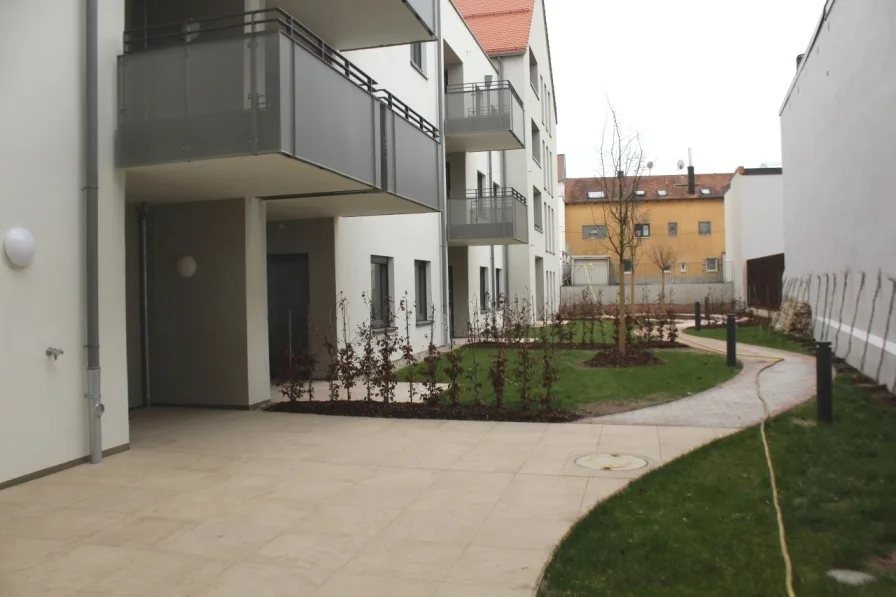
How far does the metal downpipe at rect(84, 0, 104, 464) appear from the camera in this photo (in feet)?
23.2

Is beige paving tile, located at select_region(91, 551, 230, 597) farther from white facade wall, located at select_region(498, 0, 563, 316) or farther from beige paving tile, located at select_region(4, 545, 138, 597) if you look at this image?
white facade wall, located at select_region(498, 0, 563, 316)

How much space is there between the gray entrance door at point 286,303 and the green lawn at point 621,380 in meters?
2.10

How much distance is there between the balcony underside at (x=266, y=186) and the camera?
25.9ft

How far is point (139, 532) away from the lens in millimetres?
5066

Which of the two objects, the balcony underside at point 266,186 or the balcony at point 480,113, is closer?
the balcony underside at point 266,186

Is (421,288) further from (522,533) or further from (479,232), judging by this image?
(522,533)

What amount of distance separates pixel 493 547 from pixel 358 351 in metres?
9.59

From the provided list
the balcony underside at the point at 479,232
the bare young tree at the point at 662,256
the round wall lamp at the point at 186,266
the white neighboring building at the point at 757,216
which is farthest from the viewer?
the bare young tree at the point at 662,256

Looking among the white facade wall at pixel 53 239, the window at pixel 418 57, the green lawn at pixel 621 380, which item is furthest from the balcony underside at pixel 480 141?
the white facade wall at pixel 53 239

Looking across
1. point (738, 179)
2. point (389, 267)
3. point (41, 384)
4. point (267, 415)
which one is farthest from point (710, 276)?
point (41, 384)

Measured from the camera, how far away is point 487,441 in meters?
7.97

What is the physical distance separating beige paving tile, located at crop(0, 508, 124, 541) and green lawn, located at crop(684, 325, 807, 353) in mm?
14977

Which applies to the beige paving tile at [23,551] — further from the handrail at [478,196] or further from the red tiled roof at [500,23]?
the red tiled roof at [500,23]

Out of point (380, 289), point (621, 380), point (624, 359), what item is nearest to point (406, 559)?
point (621, 380)
